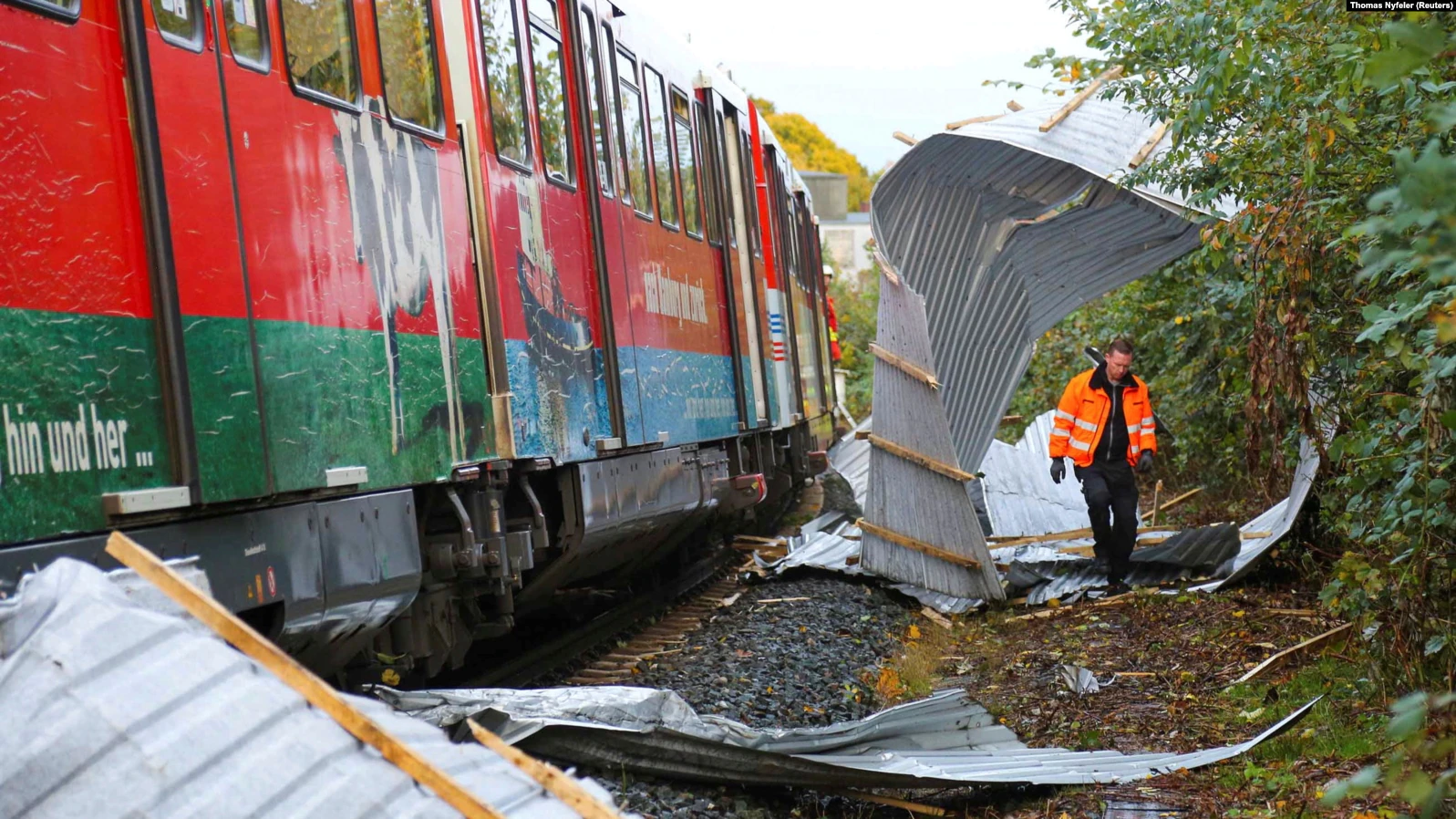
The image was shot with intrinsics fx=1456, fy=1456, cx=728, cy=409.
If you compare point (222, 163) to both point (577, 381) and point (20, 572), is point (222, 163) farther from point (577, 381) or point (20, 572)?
point (577, 381)

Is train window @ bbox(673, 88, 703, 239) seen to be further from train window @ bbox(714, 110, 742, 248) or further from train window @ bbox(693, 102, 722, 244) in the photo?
train window @ bbox(714, 110, 742, 248)

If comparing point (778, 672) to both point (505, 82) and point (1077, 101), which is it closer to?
point (505, 82)

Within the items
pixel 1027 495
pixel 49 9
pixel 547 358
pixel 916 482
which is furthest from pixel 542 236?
pixel 1027 495

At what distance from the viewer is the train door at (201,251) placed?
421 centimetres

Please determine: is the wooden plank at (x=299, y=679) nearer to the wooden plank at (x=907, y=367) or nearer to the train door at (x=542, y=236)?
the train door at (x=542, y=236)

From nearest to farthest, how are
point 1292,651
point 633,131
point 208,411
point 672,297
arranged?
1. point 208,411
2. point 1292,651
3. point 633,131
4. point 672,297

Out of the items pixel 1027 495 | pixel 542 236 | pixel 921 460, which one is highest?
pixel 542 236

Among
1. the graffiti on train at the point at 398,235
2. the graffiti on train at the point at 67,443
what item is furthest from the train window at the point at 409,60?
the graffiti on train at the point at 67,443

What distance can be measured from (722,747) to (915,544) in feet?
16.8

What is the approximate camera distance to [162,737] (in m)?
2.52

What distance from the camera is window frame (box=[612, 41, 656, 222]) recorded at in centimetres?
870

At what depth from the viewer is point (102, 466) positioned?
3.97 meters

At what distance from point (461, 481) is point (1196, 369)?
28.2 feet

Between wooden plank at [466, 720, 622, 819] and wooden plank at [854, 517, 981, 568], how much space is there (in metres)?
7.14
